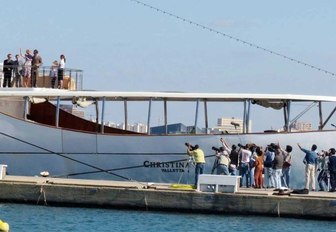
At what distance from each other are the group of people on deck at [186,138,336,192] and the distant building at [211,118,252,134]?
2607 mm

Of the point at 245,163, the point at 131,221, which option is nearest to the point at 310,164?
the point at 245,163

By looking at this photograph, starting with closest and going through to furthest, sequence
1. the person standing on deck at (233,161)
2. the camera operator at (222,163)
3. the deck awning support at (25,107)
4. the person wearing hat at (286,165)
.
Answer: the camera operator at (222,163)
the person wearing hat at (286,165)
the person standing on deck at (233,161)
the deck awning support at (25,107)

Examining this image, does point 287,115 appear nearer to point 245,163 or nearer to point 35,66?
point 245,163

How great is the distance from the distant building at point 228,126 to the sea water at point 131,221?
30.9 ft

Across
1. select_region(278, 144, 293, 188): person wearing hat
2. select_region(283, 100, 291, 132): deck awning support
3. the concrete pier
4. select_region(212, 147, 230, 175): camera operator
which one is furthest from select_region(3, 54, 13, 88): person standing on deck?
select_region(278, 144, 293, 188): person wearing hat

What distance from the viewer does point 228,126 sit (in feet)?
152

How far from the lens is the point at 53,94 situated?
45250 millimetres

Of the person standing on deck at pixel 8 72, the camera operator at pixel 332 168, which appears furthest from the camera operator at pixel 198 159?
the person standing on deck at pixel 8 72

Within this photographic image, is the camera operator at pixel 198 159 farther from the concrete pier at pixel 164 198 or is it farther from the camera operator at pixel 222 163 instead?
the concrete pier at pixel 164 198

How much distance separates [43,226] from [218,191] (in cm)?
570

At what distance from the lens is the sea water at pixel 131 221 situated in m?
34.4

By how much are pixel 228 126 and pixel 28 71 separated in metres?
8.11

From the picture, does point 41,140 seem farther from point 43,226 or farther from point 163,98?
point 43,226

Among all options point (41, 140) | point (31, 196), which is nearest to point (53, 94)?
point (41, 140)
